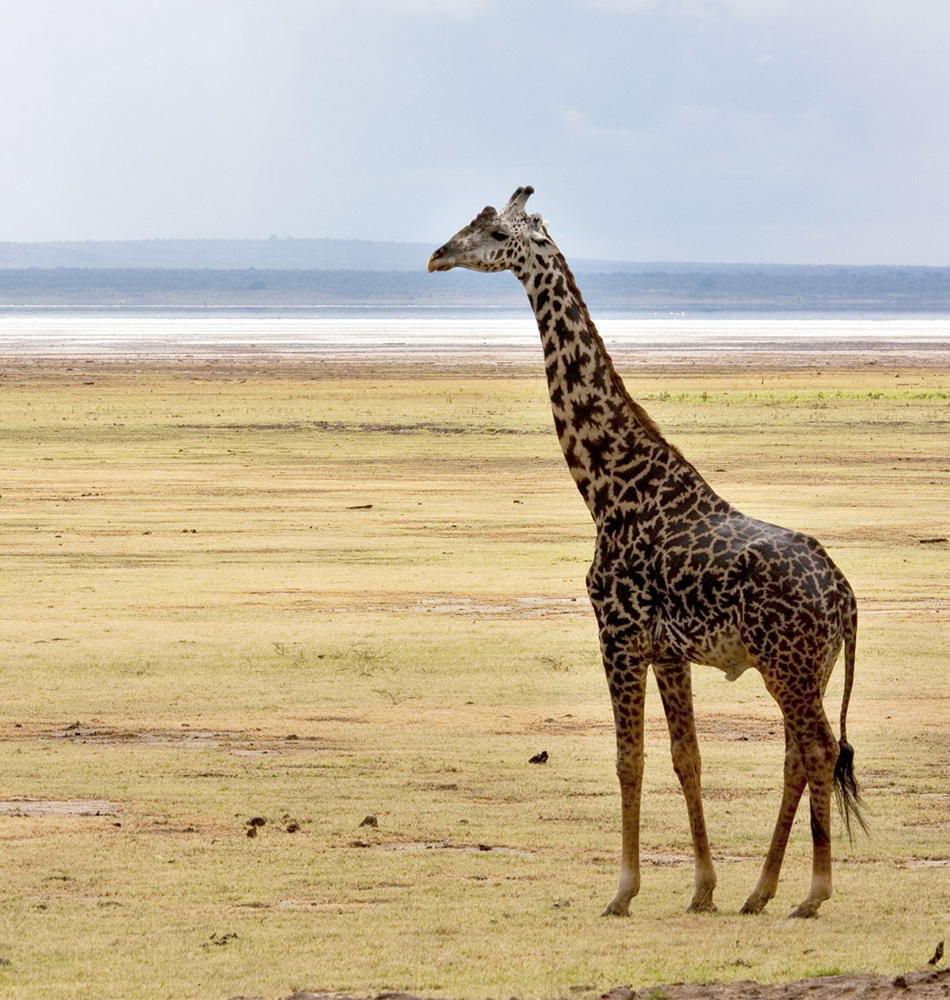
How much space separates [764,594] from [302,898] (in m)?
2.53

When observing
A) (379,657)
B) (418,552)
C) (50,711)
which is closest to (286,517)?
(418,552)

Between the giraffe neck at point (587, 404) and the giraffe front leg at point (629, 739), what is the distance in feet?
2.60

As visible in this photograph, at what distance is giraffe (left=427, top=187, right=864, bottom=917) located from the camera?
8484 mm

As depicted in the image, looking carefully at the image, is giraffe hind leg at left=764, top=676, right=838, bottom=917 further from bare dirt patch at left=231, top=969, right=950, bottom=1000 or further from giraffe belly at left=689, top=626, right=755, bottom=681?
bare dirt patch at left=231, top=969, right=950, bottom=1000

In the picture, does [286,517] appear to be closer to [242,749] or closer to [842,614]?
[242,749]

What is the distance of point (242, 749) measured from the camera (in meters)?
12.0

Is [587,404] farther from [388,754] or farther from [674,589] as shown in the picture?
[388,754]

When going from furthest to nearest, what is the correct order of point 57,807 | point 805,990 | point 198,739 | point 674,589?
point 198,739 < point 57,807 < point 674,589 < point 805,990

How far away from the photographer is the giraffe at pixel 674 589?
8.48m

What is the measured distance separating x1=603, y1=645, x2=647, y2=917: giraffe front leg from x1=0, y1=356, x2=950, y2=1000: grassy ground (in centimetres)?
29

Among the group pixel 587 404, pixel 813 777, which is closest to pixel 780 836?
pixel 813 777

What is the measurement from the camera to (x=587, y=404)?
9.48 metres

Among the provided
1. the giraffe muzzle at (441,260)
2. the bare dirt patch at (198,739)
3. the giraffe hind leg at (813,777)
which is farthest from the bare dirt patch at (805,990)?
the bare dirt patch at (198,739)

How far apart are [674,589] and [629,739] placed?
75cm
